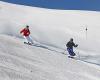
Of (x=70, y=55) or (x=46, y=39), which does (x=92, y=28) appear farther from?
(x=70, y=55)

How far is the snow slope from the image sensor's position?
93.0 feet

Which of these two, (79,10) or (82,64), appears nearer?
(82,64)

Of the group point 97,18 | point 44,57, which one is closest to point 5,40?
point 44,57

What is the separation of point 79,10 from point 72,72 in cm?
3238

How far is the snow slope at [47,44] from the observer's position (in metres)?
28.4

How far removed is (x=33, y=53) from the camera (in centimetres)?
3325

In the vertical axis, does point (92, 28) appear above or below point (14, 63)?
above

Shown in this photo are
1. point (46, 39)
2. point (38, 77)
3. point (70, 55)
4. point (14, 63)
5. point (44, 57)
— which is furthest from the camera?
point (46, 39)

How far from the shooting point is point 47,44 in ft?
140

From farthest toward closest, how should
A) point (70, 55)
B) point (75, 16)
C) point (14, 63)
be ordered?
point (75, 16), point (70, 55), point (14, 63)

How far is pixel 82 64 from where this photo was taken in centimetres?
3312

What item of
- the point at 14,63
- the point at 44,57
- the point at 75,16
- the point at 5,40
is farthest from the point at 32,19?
the point at 14,63

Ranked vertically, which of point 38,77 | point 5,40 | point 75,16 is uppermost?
point 75,16

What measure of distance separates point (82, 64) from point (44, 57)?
3.16 meters
